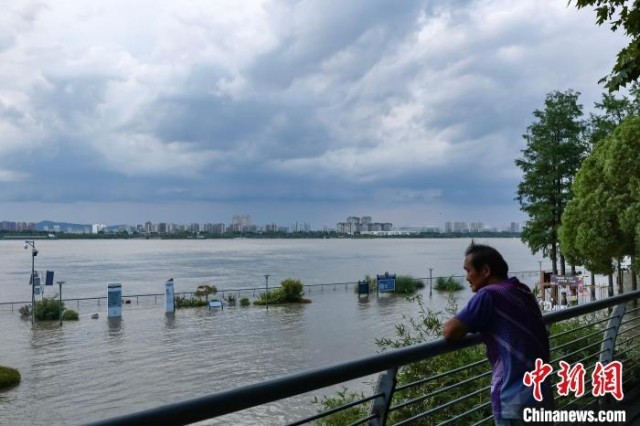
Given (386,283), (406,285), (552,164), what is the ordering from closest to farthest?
(552,164) < (386,283) < (406,285)

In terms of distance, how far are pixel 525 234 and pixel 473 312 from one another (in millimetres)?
36900

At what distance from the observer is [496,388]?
2.53 meters

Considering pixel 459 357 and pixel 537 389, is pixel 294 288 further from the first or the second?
pixel 537 389

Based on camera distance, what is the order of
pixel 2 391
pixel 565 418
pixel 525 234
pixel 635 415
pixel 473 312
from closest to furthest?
1. pixel 473 312
2. pixel 565 418
3. pixel 635 415
4. pixel 2 391
5. pixel 525 234

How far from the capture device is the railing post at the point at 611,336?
4.25 meters

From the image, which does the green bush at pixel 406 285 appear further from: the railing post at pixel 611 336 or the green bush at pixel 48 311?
the railing post at pixel 611 336

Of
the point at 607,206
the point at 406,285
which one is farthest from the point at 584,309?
the point at 406,285

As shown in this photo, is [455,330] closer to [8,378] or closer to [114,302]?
[8,378]

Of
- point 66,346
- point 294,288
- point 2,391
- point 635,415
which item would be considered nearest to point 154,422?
point 635,415

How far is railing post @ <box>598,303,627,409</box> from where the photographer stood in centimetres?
425

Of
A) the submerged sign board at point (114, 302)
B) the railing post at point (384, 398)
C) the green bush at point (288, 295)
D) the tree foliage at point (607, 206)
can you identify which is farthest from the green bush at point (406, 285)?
the railing post at point (384, 398)

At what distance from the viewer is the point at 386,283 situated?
180 ft

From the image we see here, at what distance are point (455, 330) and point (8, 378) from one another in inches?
940

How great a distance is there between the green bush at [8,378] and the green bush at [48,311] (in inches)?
721
